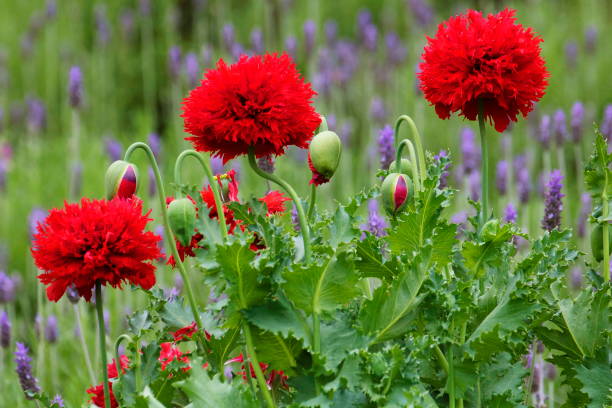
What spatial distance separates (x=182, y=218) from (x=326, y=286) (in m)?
0.21

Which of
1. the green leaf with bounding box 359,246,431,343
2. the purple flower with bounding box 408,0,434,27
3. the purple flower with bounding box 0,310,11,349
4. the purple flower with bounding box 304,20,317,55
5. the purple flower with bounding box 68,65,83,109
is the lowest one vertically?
the green leaf with bounding box 359,246,431,343

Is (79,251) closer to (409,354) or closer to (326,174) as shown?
(326,174)

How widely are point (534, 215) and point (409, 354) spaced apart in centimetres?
198

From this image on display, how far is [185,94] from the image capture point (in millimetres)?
4410

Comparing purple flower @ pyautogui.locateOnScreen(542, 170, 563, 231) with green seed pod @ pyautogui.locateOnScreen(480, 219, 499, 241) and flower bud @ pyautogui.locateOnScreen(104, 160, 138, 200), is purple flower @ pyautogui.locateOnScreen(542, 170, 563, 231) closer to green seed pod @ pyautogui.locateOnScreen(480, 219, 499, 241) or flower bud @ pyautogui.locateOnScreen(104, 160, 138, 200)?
green seed pod @ pyautogui.locateOnScreen(480, 219, 499, 241)

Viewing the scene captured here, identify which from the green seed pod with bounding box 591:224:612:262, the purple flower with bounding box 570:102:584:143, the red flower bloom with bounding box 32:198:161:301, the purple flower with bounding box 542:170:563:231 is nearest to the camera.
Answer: the red flower bloom with bounding box 32:198:161:301

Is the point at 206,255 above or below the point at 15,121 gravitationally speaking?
below

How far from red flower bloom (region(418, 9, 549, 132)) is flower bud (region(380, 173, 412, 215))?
13 cm

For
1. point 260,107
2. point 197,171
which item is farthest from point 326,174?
point 197,171

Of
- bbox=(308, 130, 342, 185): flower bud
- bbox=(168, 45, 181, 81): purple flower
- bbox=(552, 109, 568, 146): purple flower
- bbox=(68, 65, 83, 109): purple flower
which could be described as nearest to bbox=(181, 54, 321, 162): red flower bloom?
bbox=(308, 130, 342, 185): flower bud

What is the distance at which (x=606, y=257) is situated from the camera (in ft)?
4.60

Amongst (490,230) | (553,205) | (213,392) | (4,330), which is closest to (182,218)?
(213,392)

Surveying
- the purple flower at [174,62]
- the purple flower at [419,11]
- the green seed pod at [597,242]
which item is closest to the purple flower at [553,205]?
the green seed pod at [597,242]

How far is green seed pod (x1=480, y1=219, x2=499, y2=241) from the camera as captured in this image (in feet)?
4.02
